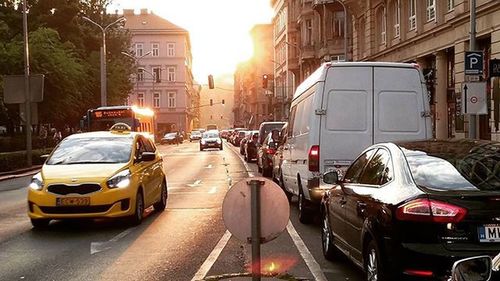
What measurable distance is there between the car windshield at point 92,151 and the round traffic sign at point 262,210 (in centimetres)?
618

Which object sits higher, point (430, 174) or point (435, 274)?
point (430, 174)

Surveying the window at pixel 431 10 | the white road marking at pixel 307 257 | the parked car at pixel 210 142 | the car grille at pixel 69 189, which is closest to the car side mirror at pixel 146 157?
the car grille at pixel 69 189

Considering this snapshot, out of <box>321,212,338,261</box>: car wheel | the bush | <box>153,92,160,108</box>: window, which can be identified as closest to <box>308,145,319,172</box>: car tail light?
<box>321,212,338,261</box>: car wheel

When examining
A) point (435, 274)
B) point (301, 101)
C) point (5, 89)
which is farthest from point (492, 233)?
point (5, 89)

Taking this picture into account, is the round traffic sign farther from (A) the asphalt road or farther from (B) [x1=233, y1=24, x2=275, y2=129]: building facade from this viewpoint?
(B) [x1=233, y1=24, x2=275, y2=129]: building facade

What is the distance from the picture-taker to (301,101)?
12523 mm

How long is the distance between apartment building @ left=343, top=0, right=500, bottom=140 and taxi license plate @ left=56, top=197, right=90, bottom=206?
10.1m

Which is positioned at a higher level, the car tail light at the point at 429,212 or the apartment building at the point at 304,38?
the apartment building at the point at 304,38

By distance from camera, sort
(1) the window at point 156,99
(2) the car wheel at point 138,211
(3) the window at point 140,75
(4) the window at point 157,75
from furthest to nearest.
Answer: (1) the window at point 156,99
(3) the window at point 140,75
(4) the window at point 157,75
(2) the car wheel at point 138,211

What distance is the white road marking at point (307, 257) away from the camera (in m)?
7.42

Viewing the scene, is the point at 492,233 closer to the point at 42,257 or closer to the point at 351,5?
the point at 42,257

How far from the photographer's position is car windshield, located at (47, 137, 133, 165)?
12.0m

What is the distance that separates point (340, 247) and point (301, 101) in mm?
5416

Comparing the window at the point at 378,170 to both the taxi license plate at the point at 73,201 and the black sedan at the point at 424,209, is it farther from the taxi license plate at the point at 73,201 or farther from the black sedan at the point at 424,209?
the taxi license plate at the point at 73,201
